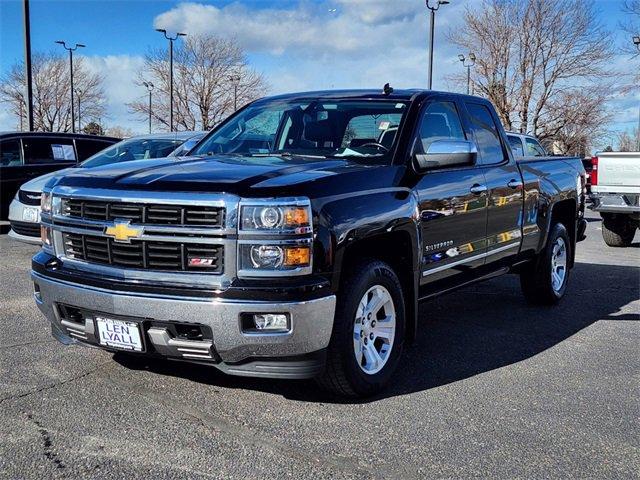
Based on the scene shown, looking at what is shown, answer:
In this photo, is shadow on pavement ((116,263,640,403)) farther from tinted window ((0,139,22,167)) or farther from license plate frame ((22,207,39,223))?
tinted window ((0,139,22,167))

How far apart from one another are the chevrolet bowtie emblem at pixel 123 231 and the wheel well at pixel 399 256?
122 cm

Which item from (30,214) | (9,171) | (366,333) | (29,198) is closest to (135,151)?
(29,198)

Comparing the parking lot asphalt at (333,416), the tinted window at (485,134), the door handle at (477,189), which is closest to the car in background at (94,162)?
the parking lot asphalt at (333,416)

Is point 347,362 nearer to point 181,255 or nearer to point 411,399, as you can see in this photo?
point 411,399

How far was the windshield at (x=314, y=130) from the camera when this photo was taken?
4648 millimetres

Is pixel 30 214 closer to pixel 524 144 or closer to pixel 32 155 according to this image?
pixel 32 155

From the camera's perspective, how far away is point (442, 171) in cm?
473

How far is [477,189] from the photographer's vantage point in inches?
202

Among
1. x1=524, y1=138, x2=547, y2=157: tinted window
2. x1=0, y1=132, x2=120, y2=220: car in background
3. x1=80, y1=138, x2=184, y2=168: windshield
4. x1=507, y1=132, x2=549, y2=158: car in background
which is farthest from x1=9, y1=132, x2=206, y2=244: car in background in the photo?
x1=524, y1=138, x2=547, y2=157: tinted window

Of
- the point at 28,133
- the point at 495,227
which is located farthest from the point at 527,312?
the point at 28,133

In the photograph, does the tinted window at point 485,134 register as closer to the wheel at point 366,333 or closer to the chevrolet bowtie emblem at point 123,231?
the wheel at point 366,333

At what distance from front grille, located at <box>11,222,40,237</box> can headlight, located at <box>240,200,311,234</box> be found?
5914 mm

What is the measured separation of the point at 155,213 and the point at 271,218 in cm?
62

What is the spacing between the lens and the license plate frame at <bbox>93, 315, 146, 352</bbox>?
3.59 m
